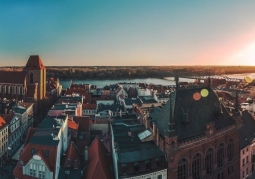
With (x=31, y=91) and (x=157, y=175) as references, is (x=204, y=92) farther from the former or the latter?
(x=31, y=91)

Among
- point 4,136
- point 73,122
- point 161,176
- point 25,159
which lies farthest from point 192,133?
point 4,136

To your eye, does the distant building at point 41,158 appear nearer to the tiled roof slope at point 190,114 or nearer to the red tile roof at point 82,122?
the tiled roof slope at point 190,114

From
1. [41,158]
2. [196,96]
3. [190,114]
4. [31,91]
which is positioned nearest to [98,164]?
[41,158]

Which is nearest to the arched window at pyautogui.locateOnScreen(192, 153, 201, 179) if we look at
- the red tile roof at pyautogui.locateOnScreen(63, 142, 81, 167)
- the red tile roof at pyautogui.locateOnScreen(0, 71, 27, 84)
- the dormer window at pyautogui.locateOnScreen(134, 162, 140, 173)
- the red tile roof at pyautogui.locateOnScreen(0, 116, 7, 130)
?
the dormer window at pyautogui.locateOnScreen(134, 162, 140, 173)

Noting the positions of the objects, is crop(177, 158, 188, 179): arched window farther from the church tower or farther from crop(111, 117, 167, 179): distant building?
the church tower

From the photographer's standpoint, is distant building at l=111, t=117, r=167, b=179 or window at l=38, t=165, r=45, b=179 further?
window at l=38, t=165, r=45, b=179

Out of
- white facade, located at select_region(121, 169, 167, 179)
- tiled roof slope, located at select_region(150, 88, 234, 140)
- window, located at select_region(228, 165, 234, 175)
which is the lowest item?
window, located at select_region(228, 165, 234, 175)
